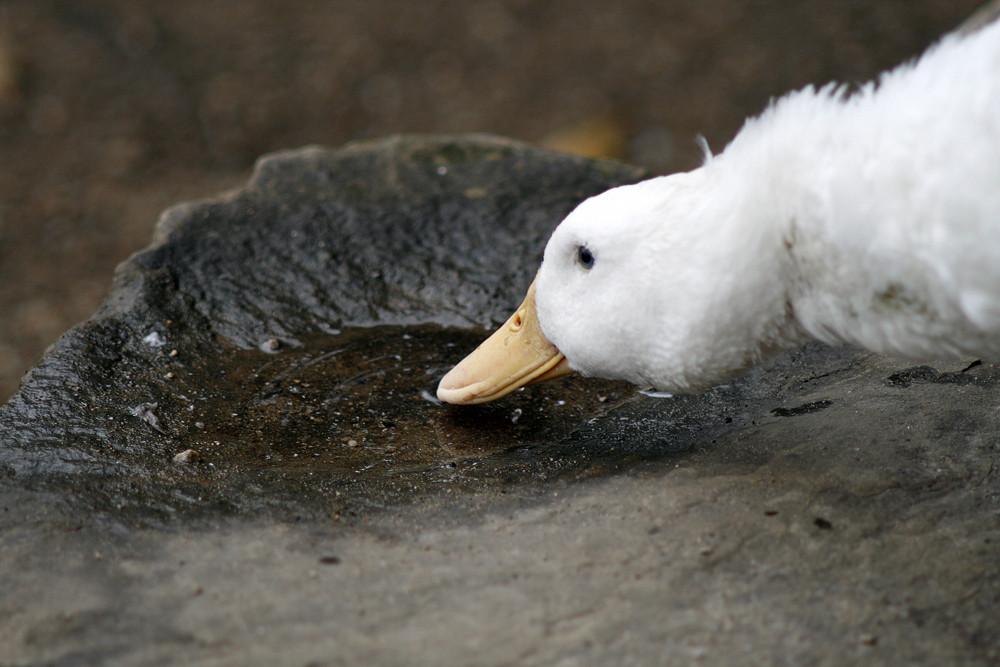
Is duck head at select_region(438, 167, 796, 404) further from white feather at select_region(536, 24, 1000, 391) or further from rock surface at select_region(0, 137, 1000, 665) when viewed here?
rock surface at select_region(0, 137, 1000, 665)

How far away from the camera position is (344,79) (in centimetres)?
840

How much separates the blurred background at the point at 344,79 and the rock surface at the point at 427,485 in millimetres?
3392

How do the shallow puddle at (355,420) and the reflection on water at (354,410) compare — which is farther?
the reflection on water at (354,410)

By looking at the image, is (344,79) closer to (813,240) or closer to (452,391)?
(452,391)

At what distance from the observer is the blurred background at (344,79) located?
285 inches

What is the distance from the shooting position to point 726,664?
5.80 feet

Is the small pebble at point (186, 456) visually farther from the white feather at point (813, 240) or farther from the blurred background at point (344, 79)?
the blurred background at point (344, 79)

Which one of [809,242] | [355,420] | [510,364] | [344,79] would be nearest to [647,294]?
[809,242]

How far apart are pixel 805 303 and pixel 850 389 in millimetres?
744

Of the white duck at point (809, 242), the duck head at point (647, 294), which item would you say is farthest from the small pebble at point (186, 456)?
the white duck at point (809, 242)

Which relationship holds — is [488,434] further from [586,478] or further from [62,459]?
[62,459]

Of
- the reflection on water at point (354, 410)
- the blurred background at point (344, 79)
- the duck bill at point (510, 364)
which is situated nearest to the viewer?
the reflection on water at point (354, 410)

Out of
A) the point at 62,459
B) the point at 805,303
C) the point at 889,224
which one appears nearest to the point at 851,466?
the point at 805,303

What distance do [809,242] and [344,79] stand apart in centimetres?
683
